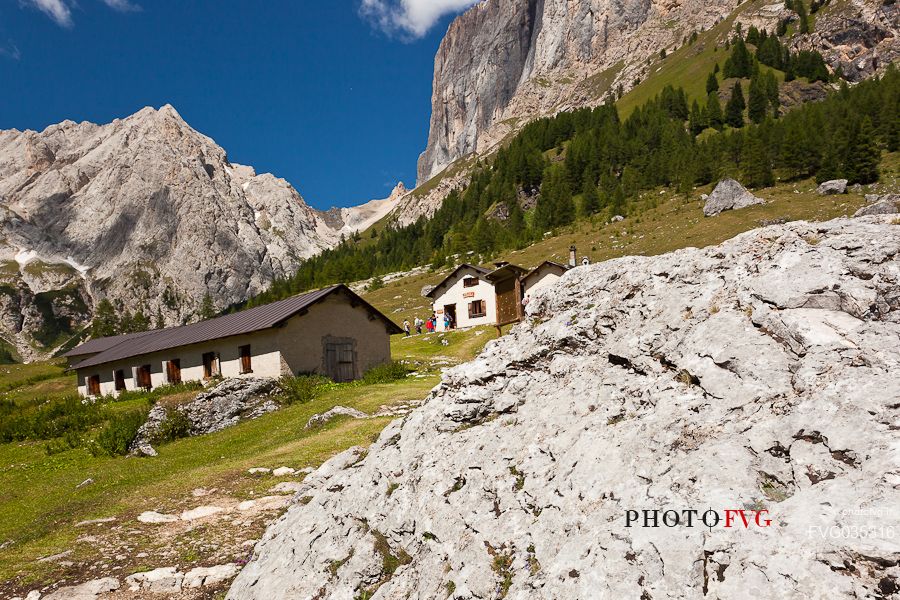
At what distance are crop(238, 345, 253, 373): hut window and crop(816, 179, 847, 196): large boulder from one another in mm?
78704

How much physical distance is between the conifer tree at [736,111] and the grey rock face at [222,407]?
491 feet

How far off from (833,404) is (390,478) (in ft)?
22.7

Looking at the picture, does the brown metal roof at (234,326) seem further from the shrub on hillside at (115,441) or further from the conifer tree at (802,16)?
the conifer tree at (802,16)

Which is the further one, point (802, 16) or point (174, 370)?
point (802, 16)

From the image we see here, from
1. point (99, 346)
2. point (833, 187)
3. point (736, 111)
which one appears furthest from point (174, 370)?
point (736, 111)

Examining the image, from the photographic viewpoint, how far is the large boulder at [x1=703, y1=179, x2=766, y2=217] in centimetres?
7669

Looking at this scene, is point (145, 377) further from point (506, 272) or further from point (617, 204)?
point (617, 204)

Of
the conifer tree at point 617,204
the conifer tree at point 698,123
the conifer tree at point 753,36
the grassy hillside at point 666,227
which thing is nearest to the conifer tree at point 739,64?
the conifer tree at point 753,36

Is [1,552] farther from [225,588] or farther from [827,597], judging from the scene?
[827,597]

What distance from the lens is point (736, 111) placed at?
142250 millimetres

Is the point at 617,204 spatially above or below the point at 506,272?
above

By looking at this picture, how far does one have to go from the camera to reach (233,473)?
61.8ft

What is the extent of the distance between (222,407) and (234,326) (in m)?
12.2

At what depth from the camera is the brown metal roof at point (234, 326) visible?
1473 inches
